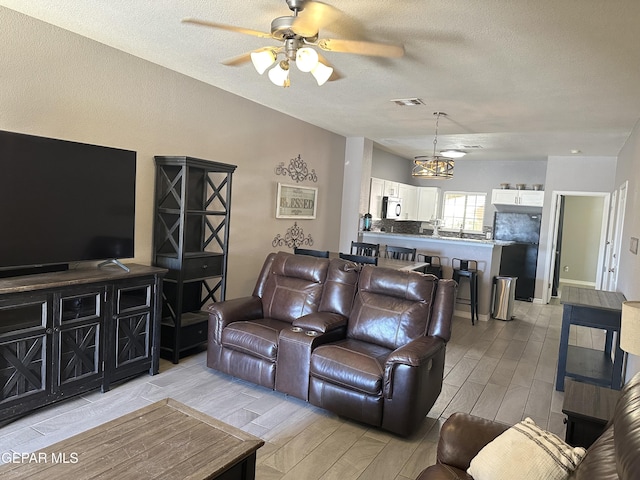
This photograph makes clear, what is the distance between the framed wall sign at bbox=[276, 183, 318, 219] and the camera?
18.3ft

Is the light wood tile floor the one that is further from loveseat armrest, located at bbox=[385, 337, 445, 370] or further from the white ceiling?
the white ceiling

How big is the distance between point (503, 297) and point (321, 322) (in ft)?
13.0

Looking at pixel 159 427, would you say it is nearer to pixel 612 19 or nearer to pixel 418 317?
pixel 418 317

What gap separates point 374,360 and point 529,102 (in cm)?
294

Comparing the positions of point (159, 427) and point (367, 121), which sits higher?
point (367, 121)

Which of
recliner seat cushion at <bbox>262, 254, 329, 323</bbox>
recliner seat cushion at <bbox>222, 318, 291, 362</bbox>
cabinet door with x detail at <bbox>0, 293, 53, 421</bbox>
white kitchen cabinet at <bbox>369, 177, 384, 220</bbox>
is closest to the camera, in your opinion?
cabinet door with x detail at <bbox>0, 293, 53, 421</bbox>

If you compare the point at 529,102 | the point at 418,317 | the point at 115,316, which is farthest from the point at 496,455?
the point at 529,102

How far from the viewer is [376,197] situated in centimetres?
807

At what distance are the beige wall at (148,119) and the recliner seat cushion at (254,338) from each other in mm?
1135

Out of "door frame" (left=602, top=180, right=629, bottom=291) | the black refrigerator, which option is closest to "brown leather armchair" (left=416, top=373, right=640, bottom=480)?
"door frame" (left=602, top=180, right=629, bottom=291)

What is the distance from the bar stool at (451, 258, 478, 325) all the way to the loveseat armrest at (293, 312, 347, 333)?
3.14m

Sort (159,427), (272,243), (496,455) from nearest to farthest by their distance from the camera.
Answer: (496,455) → (159,427) → (272,243)

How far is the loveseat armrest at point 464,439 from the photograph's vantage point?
1768 mm

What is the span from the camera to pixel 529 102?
13.8 ft
